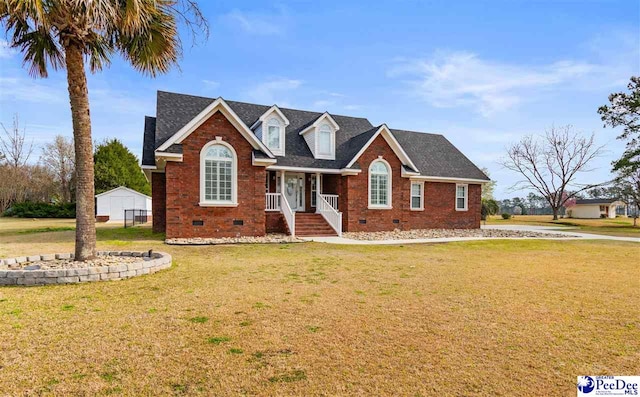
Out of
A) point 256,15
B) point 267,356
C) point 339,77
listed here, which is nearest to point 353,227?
point 339,77

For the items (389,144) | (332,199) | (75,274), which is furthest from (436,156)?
(75,274)

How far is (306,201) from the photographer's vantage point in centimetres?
2147

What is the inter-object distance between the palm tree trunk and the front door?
13.0 m

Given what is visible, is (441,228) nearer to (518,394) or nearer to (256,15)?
(256,15)

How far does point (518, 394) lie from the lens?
3.13 m

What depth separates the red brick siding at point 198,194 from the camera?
1566 centimetres

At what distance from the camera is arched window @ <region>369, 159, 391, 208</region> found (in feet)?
68.9

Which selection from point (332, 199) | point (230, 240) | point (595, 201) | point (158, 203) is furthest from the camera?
point (595, 201)

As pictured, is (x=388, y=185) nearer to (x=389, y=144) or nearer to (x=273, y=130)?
(x=389, y=144)

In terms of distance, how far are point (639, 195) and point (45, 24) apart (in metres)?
49.4

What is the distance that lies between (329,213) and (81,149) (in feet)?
41.8

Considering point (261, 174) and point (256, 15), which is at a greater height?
point (256, 15)

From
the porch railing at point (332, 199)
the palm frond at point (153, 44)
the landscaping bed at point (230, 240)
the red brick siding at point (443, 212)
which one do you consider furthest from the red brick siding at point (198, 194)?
the red brick siding at point (443, 212)

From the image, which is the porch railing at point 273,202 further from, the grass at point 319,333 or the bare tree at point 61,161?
the bare tree at point 61,161
